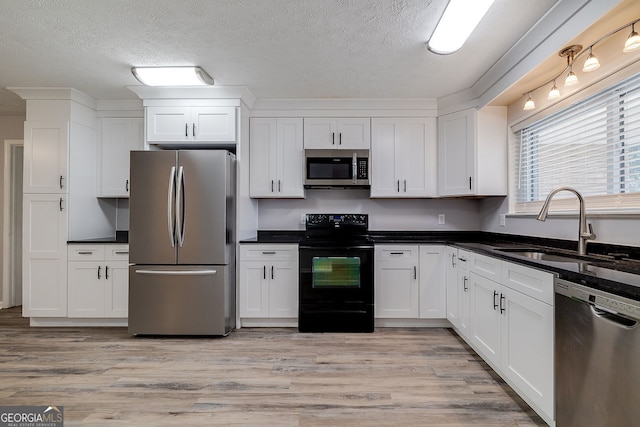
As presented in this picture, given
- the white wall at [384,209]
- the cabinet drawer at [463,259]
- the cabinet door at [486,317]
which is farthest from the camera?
the white wall at [384,209]

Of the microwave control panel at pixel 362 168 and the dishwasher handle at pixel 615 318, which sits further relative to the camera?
the microwave control panel at pixel 362 168

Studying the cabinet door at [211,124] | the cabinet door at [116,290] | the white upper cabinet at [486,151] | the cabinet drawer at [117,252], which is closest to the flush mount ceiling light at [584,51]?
the white upper cabinet at [486,151]

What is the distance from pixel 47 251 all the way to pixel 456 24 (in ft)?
13.8

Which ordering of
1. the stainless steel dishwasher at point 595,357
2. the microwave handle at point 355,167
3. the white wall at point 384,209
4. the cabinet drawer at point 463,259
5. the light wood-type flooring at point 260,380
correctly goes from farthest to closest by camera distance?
1. the white wall at point 384,209
2. the microwave handle at point 355,167
3. the cabinet drawer at point 463,259
4. the light wood-type flooring at point 260,380
5. the stainless steel dishwasher at point 595,357

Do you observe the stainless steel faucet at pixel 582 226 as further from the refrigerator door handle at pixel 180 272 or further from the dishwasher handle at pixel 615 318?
the refrigerator door handle at pixel 180 272

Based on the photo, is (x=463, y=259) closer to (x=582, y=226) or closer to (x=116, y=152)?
(x=582, y=226)

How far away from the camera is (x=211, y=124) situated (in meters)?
3.36

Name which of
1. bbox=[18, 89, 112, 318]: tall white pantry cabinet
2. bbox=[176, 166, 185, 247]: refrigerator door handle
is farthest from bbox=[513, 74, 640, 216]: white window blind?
bbox=[18, 89, 112, 318]: tall white pantry cabinet

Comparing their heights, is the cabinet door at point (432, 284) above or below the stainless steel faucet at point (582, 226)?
below

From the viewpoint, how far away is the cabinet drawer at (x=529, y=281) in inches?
64.6

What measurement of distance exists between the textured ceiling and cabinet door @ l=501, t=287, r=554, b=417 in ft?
5.78

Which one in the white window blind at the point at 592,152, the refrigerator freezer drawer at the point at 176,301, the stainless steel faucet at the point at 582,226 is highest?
the white window blind at the point at 592,152

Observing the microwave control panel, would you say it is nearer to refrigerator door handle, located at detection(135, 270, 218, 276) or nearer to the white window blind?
the white window blind

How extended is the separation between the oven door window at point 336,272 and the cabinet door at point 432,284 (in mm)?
695
